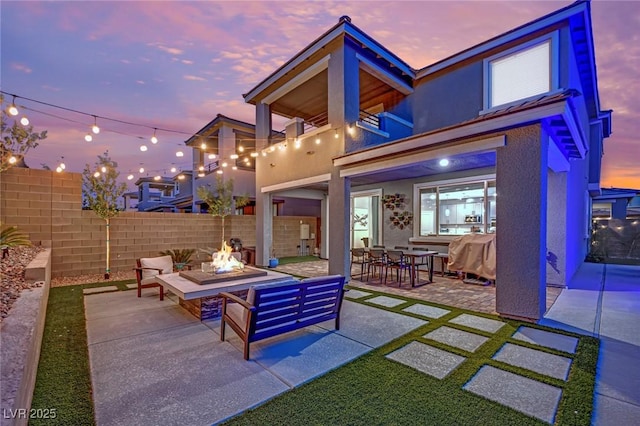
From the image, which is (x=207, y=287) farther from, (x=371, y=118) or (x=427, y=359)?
(x=371, y=118)

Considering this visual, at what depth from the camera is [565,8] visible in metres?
5.93

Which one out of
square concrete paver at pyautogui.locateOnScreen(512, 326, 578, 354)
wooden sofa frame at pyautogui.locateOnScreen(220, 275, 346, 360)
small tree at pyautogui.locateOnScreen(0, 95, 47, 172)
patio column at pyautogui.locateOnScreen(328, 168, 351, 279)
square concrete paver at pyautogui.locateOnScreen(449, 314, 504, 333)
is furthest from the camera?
patio column at pyautogui.locateOnScreen(328, 168, 351, 279)

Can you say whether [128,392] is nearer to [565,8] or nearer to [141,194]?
[565,8]

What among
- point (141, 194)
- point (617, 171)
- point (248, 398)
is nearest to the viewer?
point (248, 398)

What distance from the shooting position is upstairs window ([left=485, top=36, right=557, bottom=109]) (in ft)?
20.9

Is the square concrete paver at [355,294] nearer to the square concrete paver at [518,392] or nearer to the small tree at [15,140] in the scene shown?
the square concrete paver at [518,392]

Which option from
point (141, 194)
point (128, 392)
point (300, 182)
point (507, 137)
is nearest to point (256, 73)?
point (300, 182)

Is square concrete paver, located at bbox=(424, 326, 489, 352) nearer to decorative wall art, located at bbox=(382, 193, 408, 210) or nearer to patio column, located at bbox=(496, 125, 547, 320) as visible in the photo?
patio column, located at bbox=(496, 125, 547, 320)

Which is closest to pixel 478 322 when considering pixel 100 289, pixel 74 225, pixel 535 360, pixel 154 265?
pixel 535 360

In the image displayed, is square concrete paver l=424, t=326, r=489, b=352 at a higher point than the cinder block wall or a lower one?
lower

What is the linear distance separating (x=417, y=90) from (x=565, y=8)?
3.78 m

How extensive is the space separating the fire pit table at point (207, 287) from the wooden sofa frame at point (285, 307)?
56 cm

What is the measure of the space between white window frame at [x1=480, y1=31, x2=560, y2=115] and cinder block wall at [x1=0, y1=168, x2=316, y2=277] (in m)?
10.00

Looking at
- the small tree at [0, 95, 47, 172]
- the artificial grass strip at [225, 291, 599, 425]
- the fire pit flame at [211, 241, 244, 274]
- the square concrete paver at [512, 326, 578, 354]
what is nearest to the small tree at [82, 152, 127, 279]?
the small tree at [0, 95, 47, 172]
